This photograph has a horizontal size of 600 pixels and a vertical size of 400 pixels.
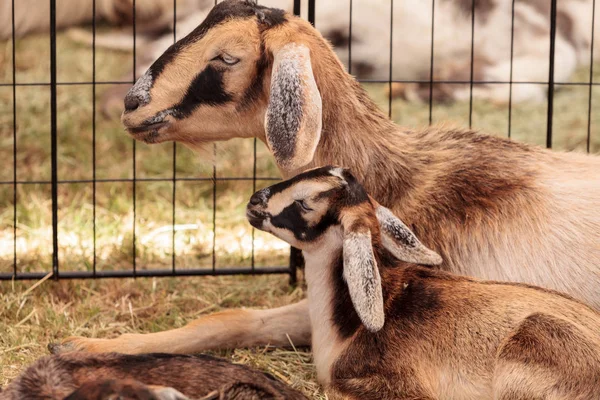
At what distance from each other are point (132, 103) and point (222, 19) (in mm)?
520

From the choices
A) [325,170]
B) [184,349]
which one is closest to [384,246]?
[325,170]

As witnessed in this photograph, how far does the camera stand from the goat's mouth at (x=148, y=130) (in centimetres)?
480

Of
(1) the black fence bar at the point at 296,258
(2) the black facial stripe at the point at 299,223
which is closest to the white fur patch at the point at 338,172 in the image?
(2) the black facial stripe at the point at 299,223

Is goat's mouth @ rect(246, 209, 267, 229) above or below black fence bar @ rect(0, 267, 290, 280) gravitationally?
above

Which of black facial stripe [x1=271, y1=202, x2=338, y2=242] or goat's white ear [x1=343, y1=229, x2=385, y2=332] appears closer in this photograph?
goat's white ear [x1=343, y1=229, x2=385, y2=332]

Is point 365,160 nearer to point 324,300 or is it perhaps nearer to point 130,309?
point 324,300

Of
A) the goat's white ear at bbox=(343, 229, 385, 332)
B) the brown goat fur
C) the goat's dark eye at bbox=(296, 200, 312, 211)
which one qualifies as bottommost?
the brown goat fur

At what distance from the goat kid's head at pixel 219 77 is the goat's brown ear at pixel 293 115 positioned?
0.17 ft

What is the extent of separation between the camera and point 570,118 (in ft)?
28.7

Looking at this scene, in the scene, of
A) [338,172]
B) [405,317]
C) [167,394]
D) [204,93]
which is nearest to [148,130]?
[204,93]

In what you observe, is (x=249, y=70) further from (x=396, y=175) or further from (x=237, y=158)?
(x=237, y=158)

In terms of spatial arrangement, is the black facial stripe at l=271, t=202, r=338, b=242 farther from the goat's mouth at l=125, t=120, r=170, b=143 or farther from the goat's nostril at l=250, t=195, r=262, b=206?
the goat's mouth at l=125, t=120, r=170, b=143

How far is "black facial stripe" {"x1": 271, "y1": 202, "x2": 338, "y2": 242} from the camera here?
4410 millimetres

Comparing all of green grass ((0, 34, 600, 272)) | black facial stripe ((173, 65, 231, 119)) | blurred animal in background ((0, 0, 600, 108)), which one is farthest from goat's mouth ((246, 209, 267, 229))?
blurred animal in background ((0, 0, 600, 108))
